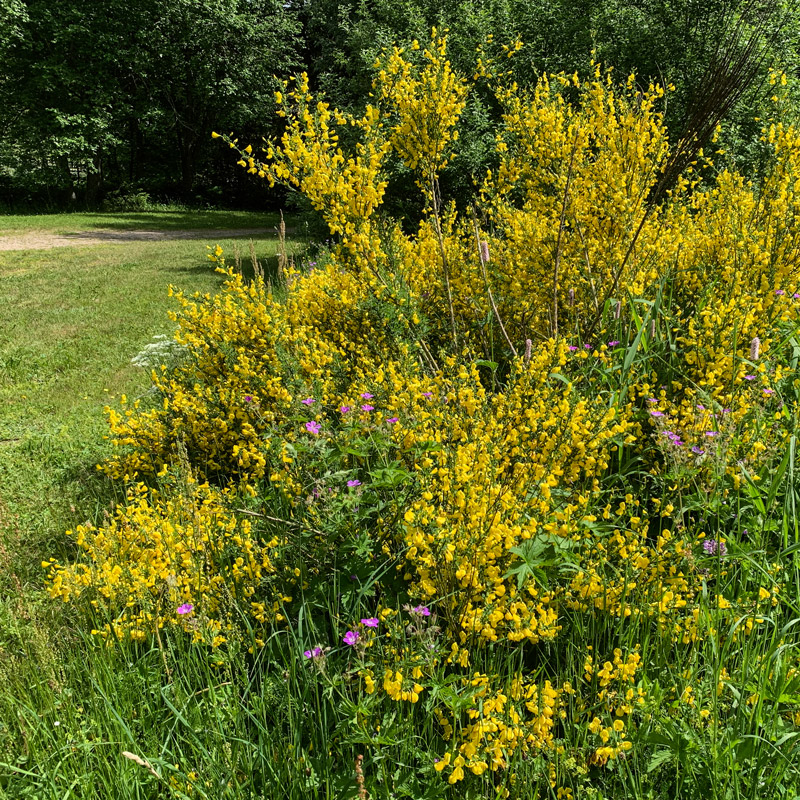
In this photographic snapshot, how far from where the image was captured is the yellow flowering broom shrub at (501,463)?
1.67 metres

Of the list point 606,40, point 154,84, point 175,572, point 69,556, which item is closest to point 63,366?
point 69,556

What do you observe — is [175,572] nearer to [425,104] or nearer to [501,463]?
[501,463]

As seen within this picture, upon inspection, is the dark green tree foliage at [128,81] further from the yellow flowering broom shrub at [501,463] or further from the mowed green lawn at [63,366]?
the yellow flowering broom shrub at [501,463]

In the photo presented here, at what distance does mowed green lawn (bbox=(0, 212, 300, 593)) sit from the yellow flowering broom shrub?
50cm

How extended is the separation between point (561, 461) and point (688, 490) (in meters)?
0.56

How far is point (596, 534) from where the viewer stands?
2.03m

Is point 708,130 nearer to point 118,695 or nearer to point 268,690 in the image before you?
point 268,690

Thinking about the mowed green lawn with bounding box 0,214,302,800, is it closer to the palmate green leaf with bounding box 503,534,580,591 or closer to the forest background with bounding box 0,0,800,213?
the palmate green leaf with bounding box 503,534,580,591

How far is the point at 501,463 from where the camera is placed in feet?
7.22

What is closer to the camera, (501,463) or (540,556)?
(540,556)

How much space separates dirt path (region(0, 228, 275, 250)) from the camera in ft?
47.6

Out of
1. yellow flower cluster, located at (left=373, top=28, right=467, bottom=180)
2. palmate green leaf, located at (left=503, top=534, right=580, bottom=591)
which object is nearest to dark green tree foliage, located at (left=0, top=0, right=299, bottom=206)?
yellow flower cluster, located at (left=373, top=28, right=467, bottom=180)

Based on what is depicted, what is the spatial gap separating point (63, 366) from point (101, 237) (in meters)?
11.5

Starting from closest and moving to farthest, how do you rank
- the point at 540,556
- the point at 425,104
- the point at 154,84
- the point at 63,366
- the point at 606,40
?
the point at 540,556, the point at 425,104, the point at 63,366, the point at 606,40, the point at 154,84
